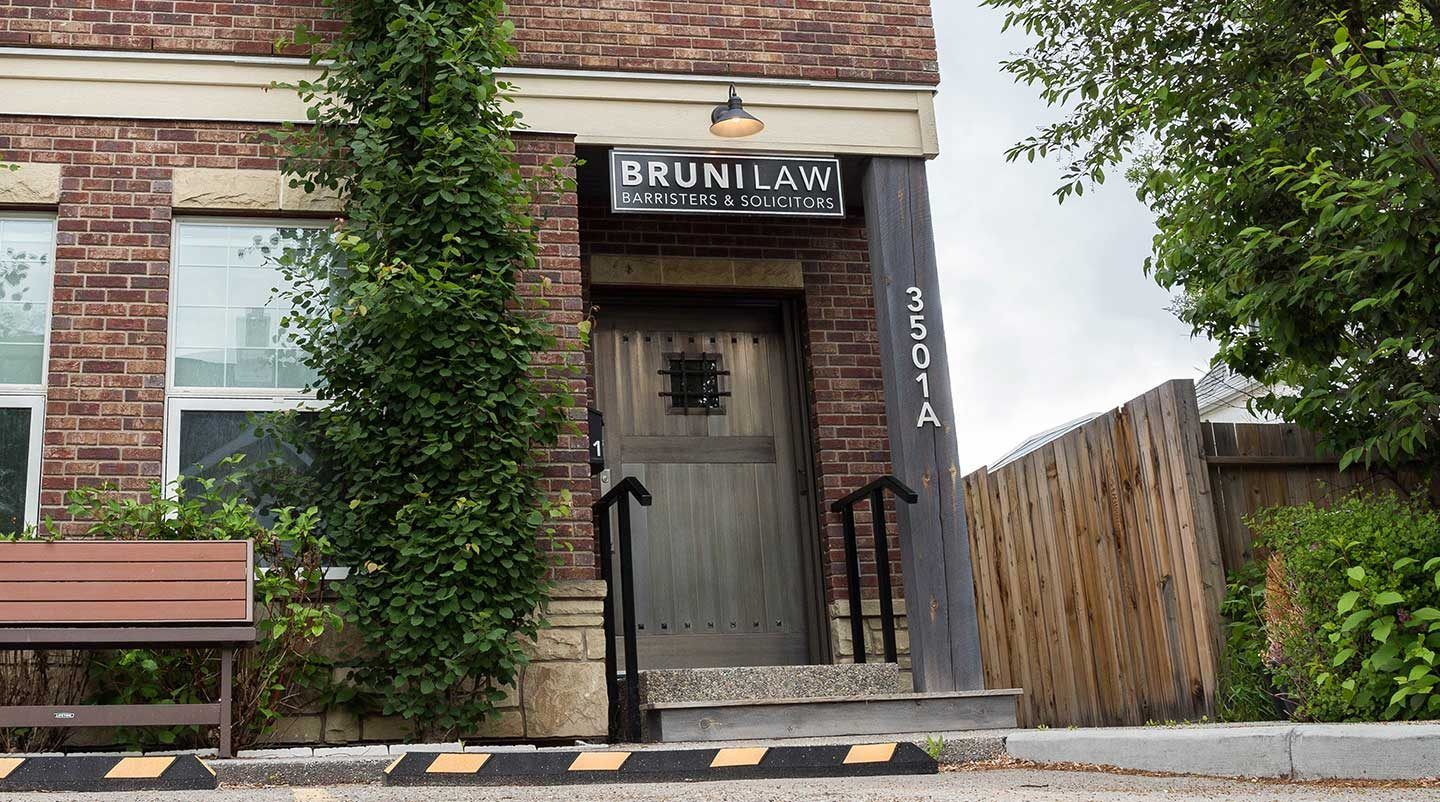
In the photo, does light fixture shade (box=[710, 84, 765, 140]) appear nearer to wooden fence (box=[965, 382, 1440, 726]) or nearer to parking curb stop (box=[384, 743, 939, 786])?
wooden fence (box=[965, 382, 1440, 726])

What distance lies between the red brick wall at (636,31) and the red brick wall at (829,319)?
3.46 ft

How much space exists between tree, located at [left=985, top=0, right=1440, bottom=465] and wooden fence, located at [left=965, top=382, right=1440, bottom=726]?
0.41m

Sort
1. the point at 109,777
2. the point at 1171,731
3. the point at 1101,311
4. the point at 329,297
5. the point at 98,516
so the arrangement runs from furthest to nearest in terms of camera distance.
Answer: the point at 1101,311 < the point at 329,297 < the point at 98,516 < the point at 1171,731 < the point at 109,777

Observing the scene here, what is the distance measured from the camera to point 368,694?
636 cm

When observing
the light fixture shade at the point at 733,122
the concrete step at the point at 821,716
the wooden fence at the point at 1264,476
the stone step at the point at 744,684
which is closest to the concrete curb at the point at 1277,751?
the concrete step at the point at 821,716

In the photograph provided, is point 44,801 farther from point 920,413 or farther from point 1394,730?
point 920,413

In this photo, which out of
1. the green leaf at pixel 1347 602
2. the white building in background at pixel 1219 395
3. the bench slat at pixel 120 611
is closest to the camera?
the bench slat at pixel 120 611

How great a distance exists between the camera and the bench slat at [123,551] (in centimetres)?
548

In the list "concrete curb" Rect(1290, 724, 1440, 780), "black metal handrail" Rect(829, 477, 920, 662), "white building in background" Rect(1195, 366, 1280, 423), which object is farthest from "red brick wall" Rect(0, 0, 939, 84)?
"white building in background" Rect(1195, 366, 1280, 423)

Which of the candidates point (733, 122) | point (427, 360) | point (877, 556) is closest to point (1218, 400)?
point (877, 556)

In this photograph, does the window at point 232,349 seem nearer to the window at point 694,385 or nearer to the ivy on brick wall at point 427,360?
the ivy on brick wall at point 427,360

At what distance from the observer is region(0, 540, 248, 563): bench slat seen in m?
5.48

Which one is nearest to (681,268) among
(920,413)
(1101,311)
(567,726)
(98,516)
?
(920,413)

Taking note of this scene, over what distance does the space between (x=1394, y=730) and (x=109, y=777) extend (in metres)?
3.93
